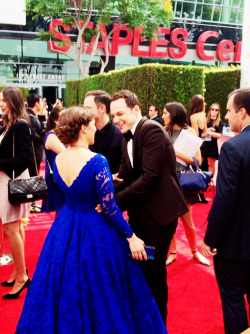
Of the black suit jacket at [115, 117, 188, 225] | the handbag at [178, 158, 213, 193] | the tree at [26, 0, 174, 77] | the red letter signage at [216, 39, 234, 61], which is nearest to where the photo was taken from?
the black suit jacket at [115, 117, 188, 225]

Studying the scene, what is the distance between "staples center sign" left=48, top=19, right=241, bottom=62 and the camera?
24.5m

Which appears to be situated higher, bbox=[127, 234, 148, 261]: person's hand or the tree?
the tree

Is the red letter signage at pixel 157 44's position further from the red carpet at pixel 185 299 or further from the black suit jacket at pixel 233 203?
the black suit jacket at pixel 233 203

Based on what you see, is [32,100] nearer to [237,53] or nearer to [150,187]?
[150,187]

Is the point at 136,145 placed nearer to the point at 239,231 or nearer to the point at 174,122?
the point at 239,231

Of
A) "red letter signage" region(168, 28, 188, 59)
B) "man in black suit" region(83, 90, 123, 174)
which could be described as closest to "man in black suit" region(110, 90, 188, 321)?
"man in black suit" region(83, 90, 123, 174)

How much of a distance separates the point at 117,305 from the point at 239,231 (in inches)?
34.5

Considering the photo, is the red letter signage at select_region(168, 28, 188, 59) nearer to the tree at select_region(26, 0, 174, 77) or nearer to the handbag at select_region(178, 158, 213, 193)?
the tree at select_region(26, 0, 174, 77)

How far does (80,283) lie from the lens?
2461 millimetres

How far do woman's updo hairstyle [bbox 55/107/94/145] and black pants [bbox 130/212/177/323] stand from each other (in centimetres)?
71

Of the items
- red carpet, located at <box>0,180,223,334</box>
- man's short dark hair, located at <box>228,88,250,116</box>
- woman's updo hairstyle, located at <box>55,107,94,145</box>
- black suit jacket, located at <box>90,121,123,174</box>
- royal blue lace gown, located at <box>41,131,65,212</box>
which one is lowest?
red carpet, located at <box>0,180,223,334</box>

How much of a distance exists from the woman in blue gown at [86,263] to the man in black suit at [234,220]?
48 centimetres

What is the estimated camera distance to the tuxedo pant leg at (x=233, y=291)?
8.04 ft

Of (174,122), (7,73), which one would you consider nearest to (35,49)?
(7,73)
